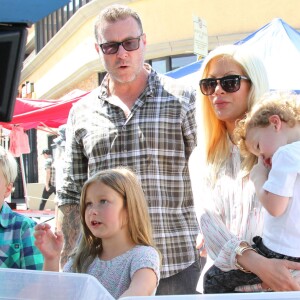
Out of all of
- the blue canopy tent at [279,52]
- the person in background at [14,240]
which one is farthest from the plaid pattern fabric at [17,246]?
the blue canopy tent at [279,52]

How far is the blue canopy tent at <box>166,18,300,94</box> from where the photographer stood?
4.51 meters

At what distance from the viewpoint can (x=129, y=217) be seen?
2197 millimetres

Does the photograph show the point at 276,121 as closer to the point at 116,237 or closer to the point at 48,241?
the point at 116,237

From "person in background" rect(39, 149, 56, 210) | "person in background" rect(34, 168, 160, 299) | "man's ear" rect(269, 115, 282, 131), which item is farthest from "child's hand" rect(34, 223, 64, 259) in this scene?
"person in background" rect(39, 149, 56, 210)

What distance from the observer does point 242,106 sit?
Result: 219 cm

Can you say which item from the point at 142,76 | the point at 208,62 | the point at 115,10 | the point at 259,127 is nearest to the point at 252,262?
the point at 259,127

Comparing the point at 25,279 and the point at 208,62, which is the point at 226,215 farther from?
the point at 25,279

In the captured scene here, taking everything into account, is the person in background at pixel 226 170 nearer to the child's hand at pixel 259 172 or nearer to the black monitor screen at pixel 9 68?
the child's hand at pixel 259 172

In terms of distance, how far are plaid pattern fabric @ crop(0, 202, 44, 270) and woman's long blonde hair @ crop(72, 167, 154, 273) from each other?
0.16 metres

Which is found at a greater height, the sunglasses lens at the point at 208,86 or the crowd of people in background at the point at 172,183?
the sunglasses lens at the point at 208,86

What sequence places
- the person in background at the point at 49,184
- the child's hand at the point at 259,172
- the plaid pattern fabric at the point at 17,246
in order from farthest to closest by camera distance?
the person in background at the point at 49,184, the plaid pattern fabric at the point at 17,246, the child's hand at the point at 259,172

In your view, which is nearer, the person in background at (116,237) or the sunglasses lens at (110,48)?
the person in background at (116,237)

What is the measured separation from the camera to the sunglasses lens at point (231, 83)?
215 centimetres

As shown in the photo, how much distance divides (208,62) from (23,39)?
0.74 meters
